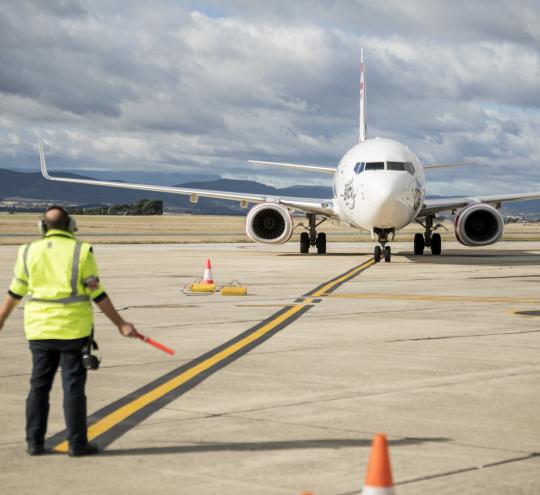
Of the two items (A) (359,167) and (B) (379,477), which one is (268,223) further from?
(B) (379,477)

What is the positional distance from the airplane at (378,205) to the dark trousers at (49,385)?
70.5ft

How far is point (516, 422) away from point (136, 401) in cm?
312

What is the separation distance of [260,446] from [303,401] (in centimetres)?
159

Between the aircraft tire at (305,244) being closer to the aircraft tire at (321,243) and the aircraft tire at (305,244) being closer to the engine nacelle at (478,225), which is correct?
the aircraft tire at (321,243)

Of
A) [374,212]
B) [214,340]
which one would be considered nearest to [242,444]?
[214,340]

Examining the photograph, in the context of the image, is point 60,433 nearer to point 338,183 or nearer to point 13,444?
point 13,444

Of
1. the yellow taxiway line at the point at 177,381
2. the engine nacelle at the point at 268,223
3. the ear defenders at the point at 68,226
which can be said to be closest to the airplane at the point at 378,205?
the engine nacelle at the point at 268,223

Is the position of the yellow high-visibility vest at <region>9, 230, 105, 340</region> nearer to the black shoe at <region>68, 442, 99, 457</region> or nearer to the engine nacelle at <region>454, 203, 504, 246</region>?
the black shoe at <region>68, 442, 99, 457</region>

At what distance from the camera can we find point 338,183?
106 ft

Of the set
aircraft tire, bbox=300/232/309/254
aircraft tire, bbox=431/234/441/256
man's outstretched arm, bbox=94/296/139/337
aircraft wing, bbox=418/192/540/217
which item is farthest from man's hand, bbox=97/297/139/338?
aircraft tire, bbox=431/234/441/256

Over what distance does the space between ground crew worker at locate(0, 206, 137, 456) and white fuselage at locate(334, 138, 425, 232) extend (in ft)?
70.1

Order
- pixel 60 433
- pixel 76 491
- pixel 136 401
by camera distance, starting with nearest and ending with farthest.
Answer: pixel 76 491 → pixel 60 433 → pixel 136 401

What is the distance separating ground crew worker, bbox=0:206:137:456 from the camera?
660cm

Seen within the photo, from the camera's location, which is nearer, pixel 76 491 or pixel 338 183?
pixel 76 491
